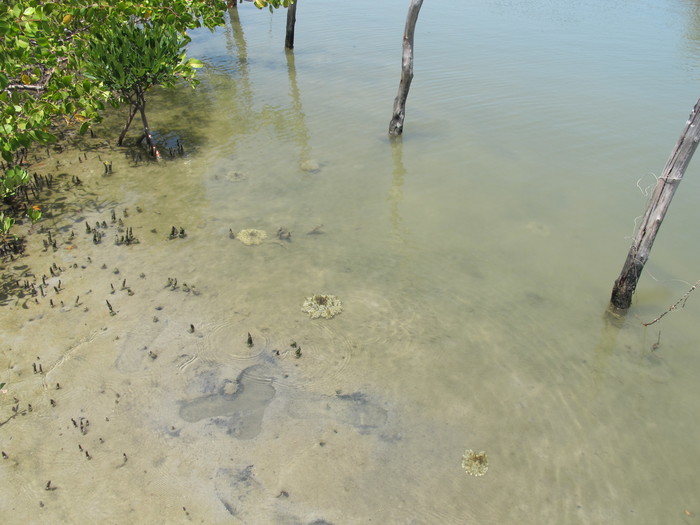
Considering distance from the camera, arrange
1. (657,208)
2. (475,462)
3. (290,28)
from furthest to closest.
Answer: (290,28)
(657,208)
(475,462)

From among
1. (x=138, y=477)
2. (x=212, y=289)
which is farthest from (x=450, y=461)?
(x=212, y=289)

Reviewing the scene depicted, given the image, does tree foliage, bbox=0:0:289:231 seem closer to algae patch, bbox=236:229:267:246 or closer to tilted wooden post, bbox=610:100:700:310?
algae patch, bbox=236:229:267:246

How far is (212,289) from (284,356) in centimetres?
178

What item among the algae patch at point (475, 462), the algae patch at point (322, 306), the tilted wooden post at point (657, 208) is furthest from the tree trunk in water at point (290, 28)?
the algae patch at point (475, 462)

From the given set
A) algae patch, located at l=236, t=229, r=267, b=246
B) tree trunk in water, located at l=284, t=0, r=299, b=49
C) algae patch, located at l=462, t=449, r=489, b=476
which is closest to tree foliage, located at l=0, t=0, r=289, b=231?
algae patch, located at l=236, t=229, r=267, b=246

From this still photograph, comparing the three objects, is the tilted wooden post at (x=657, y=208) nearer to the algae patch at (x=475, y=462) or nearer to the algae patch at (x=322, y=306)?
the algae patch at (x=475, y=462)

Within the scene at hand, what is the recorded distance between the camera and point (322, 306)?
7.70m

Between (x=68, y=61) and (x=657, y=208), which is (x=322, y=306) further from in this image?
(x=68, y=61)

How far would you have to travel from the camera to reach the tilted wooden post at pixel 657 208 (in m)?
6.33

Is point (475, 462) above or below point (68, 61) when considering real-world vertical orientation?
below

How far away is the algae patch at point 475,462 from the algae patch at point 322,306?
106 inches

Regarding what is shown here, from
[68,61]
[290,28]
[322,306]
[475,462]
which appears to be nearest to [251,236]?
[322,306]

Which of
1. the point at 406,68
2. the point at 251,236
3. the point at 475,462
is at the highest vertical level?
the point at 406,68

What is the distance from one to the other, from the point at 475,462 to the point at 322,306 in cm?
303
